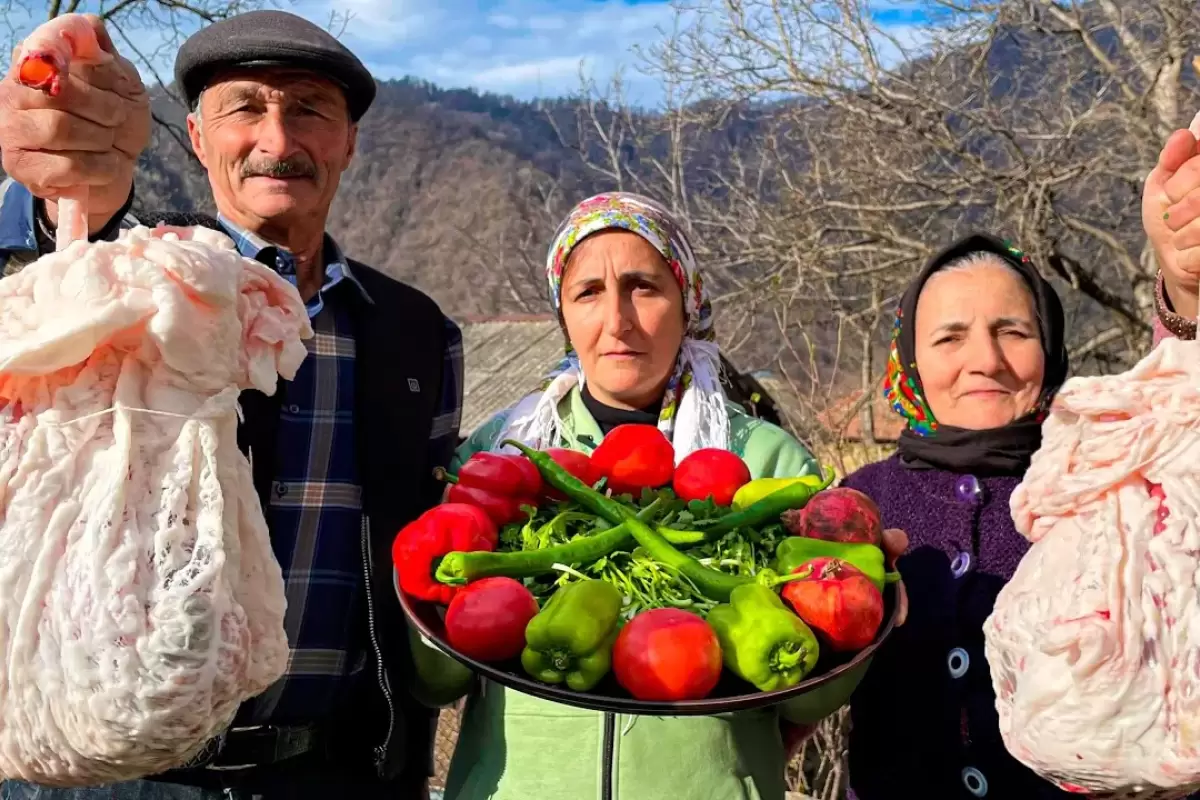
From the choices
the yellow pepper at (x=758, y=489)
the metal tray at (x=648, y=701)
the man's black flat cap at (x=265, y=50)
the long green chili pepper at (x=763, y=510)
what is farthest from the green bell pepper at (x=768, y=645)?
the man's black flat cap at (x=265, y=50)

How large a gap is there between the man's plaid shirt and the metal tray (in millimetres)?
454

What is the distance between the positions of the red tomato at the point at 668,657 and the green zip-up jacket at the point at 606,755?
1.51 feet

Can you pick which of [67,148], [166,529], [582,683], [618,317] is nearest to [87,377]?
[166,529]

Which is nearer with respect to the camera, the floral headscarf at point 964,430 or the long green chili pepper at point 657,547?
the long green chili pepper at point 657,547

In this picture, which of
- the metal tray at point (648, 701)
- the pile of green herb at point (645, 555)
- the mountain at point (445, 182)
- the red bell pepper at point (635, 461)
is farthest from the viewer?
the mountain at point (445, 182)

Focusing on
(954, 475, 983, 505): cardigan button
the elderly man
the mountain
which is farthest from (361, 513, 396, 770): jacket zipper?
the mountain

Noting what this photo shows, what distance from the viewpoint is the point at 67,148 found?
1.93 metres

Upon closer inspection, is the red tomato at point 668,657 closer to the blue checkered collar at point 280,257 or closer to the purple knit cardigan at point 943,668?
the purple knit cardigan at point 943,668

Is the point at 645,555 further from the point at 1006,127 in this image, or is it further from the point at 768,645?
the point at 1006,127

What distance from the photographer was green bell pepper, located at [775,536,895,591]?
83.2 inches

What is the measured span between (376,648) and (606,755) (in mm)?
664

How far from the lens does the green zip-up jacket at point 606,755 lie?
2330mm

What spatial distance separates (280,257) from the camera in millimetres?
2717

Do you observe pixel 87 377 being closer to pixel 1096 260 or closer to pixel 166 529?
pixel 166 529
